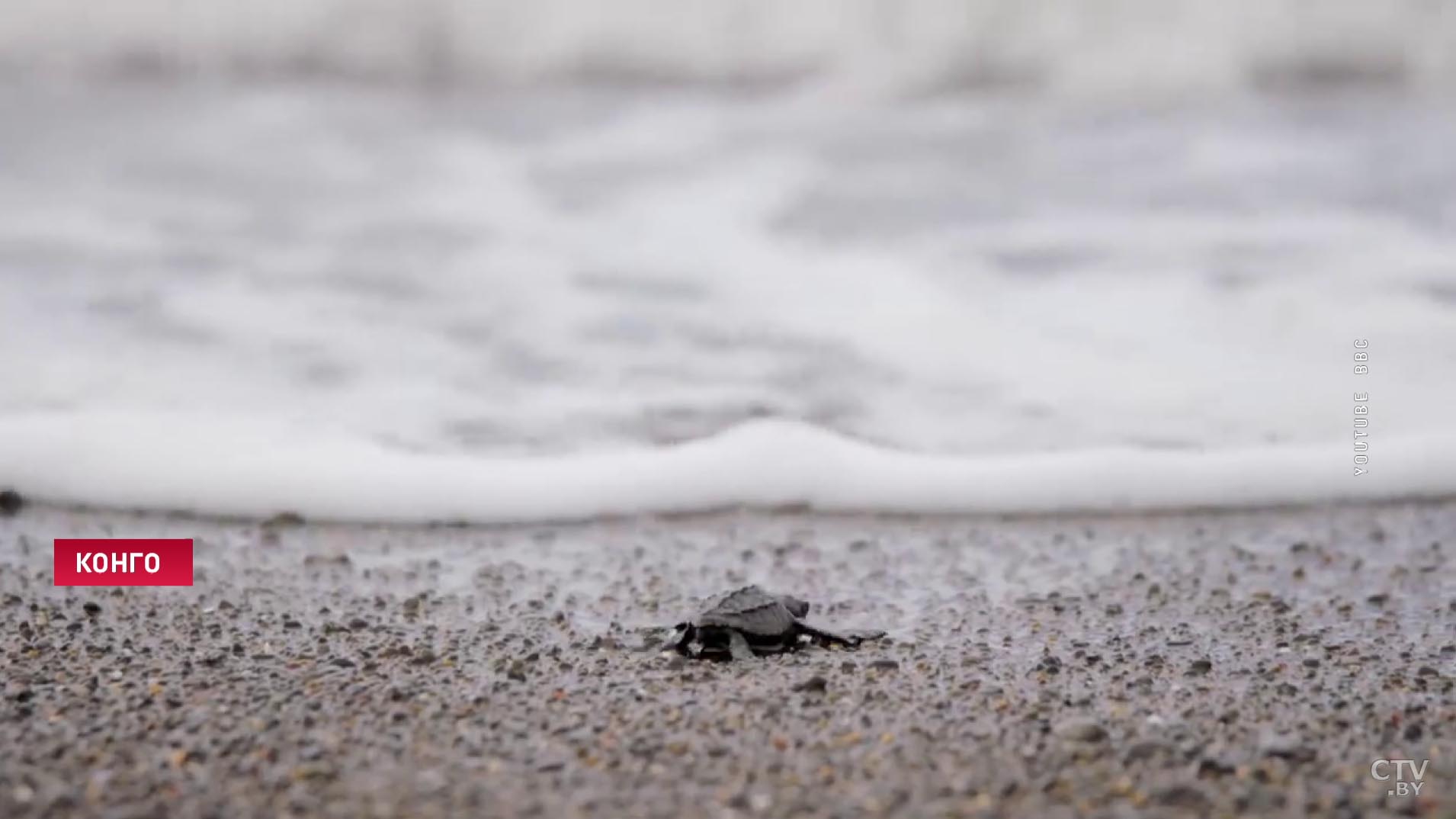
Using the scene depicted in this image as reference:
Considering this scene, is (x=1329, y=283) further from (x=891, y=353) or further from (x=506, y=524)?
(x=506, y=524)

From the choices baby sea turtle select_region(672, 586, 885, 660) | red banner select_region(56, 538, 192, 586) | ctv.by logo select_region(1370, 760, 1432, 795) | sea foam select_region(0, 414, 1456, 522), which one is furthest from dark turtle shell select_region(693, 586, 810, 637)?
red banner select_region(56, 538, 192, 586)

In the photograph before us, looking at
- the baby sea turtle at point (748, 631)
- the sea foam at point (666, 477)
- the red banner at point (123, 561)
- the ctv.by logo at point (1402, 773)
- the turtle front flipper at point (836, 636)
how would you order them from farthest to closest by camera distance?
the sea foam at point (666, 477), the red banner at point (123, 561), the turtle front flipper at point (836, 636), the baby sea turtle at point (748, 631), the ctv.by logo at point (1402, 773)

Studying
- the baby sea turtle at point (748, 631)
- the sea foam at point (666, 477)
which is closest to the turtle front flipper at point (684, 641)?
the baby sea turtle at point (748, 631)

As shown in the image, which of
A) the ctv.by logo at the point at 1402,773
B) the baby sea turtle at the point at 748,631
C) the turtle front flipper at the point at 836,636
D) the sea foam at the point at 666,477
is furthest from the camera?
the sea foam at the point at 666,477

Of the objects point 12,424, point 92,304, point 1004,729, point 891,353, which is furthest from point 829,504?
point 92,304

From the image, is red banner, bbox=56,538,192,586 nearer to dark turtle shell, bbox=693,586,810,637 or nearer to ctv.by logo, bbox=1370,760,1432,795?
dark turtle shell, bbox=693,586,810,637

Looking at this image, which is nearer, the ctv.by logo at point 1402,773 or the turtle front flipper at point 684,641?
the ctv.by logo at point 1402,773

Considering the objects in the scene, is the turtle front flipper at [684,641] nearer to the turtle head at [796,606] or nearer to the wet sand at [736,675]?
the wet sand at [736,675]

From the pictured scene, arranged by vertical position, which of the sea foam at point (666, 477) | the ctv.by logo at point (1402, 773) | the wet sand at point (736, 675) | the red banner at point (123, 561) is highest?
the sea foam at point (666, 477)
